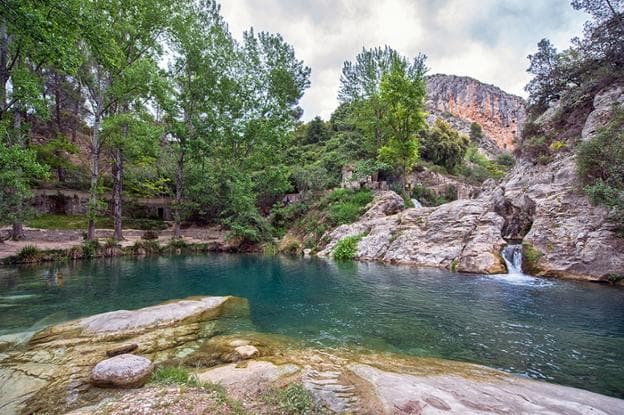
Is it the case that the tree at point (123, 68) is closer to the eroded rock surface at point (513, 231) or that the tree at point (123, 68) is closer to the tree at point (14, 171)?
the tree at point (14, 171)

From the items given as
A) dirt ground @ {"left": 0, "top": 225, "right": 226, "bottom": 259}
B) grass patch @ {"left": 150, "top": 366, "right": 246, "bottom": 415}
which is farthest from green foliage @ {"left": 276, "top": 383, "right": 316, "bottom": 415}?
A: dirt ground @ {"left": 0, "top": 225, "right": 226, "bottom": 259}

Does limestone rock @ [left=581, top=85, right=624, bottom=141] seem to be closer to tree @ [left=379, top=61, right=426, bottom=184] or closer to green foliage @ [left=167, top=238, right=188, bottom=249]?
tree @ [left=379, top=61, right=426, bottom=184]

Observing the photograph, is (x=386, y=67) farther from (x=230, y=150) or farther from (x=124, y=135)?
(x=124, y=135)

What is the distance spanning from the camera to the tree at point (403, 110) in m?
28.3

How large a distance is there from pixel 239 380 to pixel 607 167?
61.9 ft

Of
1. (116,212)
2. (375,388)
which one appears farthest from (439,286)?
(116,212)

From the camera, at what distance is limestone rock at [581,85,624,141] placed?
1706 centimetres

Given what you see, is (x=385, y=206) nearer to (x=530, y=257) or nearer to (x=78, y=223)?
(x=530, y=257)

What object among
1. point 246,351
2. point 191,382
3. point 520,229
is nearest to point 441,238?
point 520,229

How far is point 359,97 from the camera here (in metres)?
37.9

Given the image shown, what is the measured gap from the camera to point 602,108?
1770cm

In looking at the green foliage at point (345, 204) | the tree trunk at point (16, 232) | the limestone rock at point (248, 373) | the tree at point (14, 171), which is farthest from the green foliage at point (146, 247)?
the limestone rock at point (248, 373)

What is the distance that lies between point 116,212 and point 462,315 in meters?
27.0

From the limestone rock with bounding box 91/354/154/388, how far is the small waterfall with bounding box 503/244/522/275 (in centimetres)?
1842
